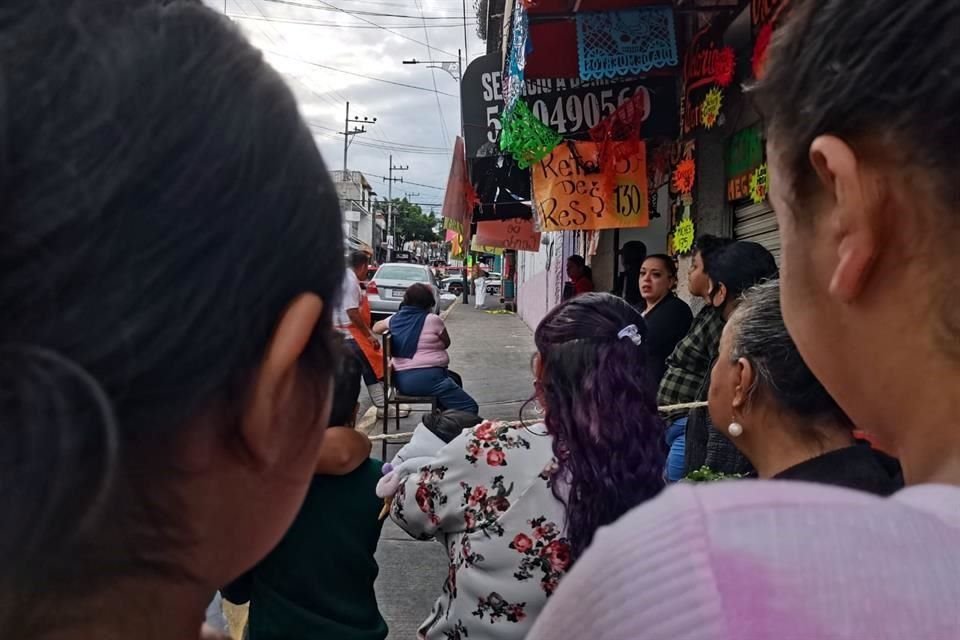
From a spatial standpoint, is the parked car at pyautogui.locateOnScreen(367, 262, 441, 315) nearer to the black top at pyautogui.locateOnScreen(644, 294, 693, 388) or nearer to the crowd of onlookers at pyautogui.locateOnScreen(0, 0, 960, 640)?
the black top at pyautogui.locateOnScreen(644, 294, 693, 388)

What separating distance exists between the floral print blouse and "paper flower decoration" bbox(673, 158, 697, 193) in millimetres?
4348

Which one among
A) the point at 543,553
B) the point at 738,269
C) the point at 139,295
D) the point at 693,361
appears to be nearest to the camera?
the point at 139,295

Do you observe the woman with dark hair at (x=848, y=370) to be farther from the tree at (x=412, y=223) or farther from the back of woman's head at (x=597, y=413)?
the tree at (x=412, y=223)

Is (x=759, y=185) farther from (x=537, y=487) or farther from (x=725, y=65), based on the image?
(x=537, y=487)

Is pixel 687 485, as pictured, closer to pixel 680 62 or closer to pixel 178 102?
pixel 178 102

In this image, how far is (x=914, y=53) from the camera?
65 centimetres

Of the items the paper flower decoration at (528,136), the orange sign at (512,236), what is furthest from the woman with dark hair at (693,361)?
the orange sign at (512,236)

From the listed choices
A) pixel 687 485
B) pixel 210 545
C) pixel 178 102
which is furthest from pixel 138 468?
pixel 687 485

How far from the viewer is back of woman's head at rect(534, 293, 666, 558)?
1880 millimetres

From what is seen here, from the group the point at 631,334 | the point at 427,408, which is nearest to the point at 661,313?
the point at 631,334

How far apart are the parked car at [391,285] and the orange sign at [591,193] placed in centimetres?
971

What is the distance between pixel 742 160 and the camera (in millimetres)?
5613

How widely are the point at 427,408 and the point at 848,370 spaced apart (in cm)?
787

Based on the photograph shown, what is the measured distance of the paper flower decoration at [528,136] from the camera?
5707mm
